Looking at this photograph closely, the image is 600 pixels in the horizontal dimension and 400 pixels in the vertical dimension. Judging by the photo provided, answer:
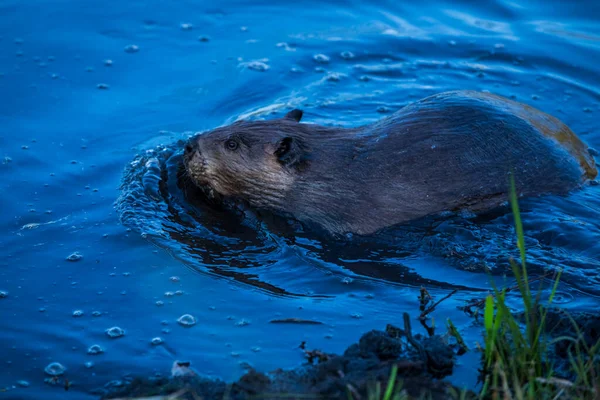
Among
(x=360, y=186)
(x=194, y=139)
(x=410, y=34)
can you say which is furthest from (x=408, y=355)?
(x=410, y=34)

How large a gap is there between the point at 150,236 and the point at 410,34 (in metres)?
5.19

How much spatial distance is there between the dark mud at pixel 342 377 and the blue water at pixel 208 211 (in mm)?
161

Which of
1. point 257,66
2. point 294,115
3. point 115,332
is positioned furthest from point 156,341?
point 257,66

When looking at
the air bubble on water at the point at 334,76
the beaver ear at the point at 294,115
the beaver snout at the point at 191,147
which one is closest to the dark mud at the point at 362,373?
the beaver snout at the point at 191,147

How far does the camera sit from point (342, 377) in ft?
13.6

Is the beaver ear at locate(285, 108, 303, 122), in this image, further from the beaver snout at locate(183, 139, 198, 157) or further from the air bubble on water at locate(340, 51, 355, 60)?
the air bubble on water at locate(340, 51, 355, 60)

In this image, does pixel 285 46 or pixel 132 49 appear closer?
pixel 132 49

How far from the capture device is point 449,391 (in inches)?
156

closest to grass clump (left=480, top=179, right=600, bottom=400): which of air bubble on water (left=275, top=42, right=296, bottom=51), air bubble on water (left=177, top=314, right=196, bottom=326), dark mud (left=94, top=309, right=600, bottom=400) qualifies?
dark mud (left=94, top=309, right=600, bottom=400)

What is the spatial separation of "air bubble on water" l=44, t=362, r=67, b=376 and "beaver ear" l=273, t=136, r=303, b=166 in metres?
2.44

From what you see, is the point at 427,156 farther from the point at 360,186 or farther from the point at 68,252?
the point at 68,252

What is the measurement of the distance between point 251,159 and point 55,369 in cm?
247

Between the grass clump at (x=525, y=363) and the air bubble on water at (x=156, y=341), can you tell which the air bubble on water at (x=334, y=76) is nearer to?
the air bubble on water at (x=156, y=341)

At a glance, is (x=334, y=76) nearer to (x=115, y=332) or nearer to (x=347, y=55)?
(x=347, y=55)
